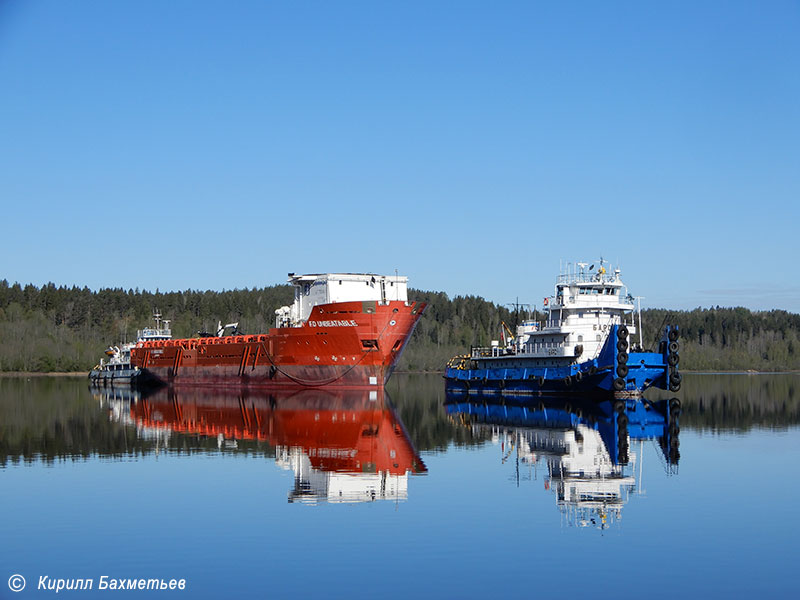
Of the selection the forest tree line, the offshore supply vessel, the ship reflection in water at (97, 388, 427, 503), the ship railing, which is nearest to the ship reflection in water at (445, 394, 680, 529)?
the ship reflection in water at (97, 388, 427, 503)

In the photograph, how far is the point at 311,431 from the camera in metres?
32.1

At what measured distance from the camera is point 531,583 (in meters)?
12.9

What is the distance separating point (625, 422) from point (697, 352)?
11376 cm

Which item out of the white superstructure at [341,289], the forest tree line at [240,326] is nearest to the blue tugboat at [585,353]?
the white superstructure at [341,289]

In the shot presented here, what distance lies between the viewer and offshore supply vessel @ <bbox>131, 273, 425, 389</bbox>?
179 feet

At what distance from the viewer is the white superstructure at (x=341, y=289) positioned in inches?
2350

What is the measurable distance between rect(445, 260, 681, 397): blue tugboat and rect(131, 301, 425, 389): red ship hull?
19.0 feet

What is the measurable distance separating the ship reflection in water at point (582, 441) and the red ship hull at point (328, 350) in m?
7.84

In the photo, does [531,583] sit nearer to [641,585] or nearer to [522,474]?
[641,585]

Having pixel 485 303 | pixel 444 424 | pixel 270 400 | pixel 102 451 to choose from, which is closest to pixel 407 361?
pixel 485 303

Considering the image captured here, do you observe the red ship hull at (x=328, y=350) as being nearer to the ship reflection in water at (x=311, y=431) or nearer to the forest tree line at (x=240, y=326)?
the ship reflection in water at (x=311, y=431)

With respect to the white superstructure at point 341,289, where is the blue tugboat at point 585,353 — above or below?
below

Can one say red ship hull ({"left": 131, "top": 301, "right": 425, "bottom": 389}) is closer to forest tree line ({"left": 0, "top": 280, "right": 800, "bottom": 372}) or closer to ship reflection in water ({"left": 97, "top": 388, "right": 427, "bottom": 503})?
ship reflection in water ({"left": 97, "top": 388, "right": 427, "bottom": 503})

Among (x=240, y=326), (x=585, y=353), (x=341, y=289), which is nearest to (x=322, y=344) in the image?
(x=341, y=289)
